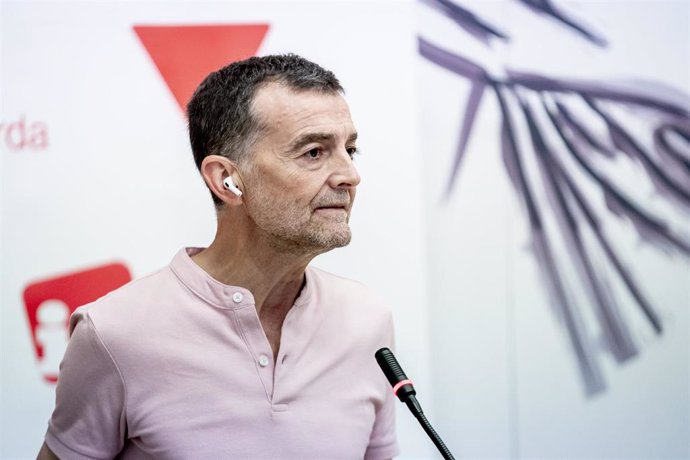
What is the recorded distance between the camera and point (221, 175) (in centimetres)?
146

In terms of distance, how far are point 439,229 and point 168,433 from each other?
4.13ft

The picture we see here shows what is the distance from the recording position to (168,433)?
4.37 feet

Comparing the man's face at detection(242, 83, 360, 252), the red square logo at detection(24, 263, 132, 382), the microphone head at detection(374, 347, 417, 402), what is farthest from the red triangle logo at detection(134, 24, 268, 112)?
the microphone head at detection(374, 347, 417, 402)

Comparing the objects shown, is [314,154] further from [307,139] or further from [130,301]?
[130,301]

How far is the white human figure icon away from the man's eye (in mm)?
1133

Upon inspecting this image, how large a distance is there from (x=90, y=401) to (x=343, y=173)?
1.99 ft

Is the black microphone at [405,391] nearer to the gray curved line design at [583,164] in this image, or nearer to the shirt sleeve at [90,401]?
the shirt sleeve at [90,401]

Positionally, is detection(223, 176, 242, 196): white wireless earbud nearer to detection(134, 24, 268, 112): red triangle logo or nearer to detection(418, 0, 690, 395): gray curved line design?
detection(134, 24, 268, 112): red triangle logo

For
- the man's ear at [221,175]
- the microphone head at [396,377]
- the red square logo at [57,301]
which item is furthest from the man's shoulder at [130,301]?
the red square logo at [57,301]

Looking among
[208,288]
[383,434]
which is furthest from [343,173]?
[383,434]

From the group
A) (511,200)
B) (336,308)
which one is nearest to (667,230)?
(511,200)

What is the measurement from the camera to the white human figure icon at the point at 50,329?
219 centimetres

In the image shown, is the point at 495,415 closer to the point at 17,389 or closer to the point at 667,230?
the point at 667,230

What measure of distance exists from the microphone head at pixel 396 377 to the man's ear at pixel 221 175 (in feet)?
1.34
